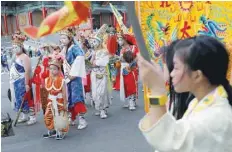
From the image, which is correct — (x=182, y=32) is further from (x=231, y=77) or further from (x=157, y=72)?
(x=157, y=72)

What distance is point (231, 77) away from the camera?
208 centimetres

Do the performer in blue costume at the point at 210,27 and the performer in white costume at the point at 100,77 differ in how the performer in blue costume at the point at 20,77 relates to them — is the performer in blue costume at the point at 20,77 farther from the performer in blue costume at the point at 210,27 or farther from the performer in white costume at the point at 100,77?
the performer in blue costume at the point at 210,27

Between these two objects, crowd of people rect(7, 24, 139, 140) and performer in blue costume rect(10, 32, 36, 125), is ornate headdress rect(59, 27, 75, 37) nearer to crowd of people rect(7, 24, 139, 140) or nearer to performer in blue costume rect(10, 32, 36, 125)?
crowd of people rect(7, 24, 139, 140)

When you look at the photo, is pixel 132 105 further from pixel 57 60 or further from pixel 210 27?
pixel 210 27

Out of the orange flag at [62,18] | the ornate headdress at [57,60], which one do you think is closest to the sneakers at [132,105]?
the ornate headdress at [57,60]

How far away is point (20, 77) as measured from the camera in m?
4.74

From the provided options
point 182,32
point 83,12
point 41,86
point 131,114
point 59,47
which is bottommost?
point 131,114

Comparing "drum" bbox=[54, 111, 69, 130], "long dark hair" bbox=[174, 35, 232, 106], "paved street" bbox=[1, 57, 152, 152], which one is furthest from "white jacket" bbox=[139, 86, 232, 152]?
"drum" bbox=[54, 111, 69, 130]

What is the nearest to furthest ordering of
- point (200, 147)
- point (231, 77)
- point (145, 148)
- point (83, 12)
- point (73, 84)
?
point (83, 12) < point (200, 147) < point (231, 77) < point (145, 148) < point (73, 84)

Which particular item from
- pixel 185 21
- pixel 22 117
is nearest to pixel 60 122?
pixel 22 117

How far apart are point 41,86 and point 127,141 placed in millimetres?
1474

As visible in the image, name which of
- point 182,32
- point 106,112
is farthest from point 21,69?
point 182,32

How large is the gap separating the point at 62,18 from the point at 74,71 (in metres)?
3.54

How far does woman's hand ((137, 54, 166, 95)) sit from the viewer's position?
2.77 ft
